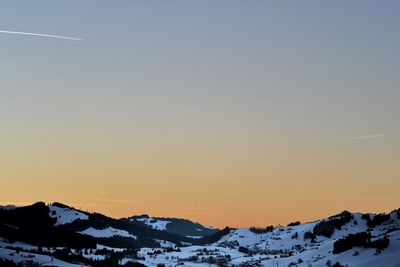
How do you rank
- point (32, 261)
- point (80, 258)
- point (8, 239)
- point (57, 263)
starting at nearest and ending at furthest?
point (32, 261) < point (57, 263) < point (80, 258) < point (8, 239)

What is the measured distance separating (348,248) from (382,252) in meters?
19.0

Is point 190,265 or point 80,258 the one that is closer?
point 80,258

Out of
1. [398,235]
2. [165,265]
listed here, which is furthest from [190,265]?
[398,235]

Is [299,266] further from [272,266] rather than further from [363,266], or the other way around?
[363,266]

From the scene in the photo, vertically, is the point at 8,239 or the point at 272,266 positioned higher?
the point at 8,239

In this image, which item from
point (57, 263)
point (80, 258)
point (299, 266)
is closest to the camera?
point (57, 263)

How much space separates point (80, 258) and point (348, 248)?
8688 centimetres

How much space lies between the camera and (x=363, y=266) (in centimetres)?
10712

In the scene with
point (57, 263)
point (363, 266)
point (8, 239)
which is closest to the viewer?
point (363, 266)

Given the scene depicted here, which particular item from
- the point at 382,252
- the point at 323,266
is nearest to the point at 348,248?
the point at 323,266

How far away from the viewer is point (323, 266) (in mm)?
126125

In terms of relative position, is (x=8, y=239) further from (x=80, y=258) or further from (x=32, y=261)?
(x=32, y=261)

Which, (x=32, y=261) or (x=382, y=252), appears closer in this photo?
(x=382, y=252)

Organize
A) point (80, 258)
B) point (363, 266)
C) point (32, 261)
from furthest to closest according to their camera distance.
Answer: point (80, 258), point (32, 261), point (363, 266)
